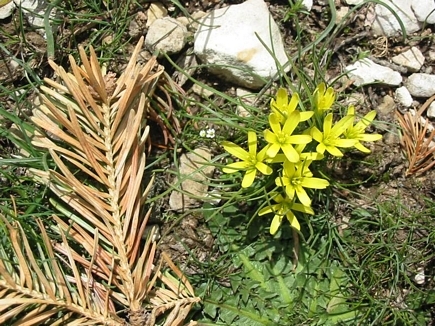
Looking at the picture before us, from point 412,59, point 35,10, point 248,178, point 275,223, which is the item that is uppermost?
point 35,10

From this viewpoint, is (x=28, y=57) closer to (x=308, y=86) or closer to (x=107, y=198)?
(x=107, y=198)

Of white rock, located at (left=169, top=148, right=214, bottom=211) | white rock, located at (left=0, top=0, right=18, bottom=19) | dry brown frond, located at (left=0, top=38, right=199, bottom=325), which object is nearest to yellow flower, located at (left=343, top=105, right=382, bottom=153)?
white rock, located at (left=169, top=148, right=214, bottom=211)

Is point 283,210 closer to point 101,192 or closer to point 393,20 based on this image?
point 101,192

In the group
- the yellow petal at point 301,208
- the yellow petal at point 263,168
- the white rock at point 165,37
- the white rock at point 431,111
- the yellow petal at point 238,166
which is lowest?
the yellow petal at point 301,208

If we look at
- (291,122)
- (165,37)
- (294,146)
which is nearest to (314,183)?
(294,146)

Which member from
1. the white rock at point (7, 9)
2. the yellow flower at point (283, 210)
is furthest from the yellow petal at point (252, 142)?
the white rock at point (7, 9)

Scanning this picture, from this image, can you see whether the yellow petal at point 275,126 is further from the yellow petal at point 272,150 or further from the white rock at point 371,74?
the white rock at point 371,74

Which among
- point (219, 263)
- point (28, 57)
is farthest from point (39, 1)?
Answer: point (219, 263)
